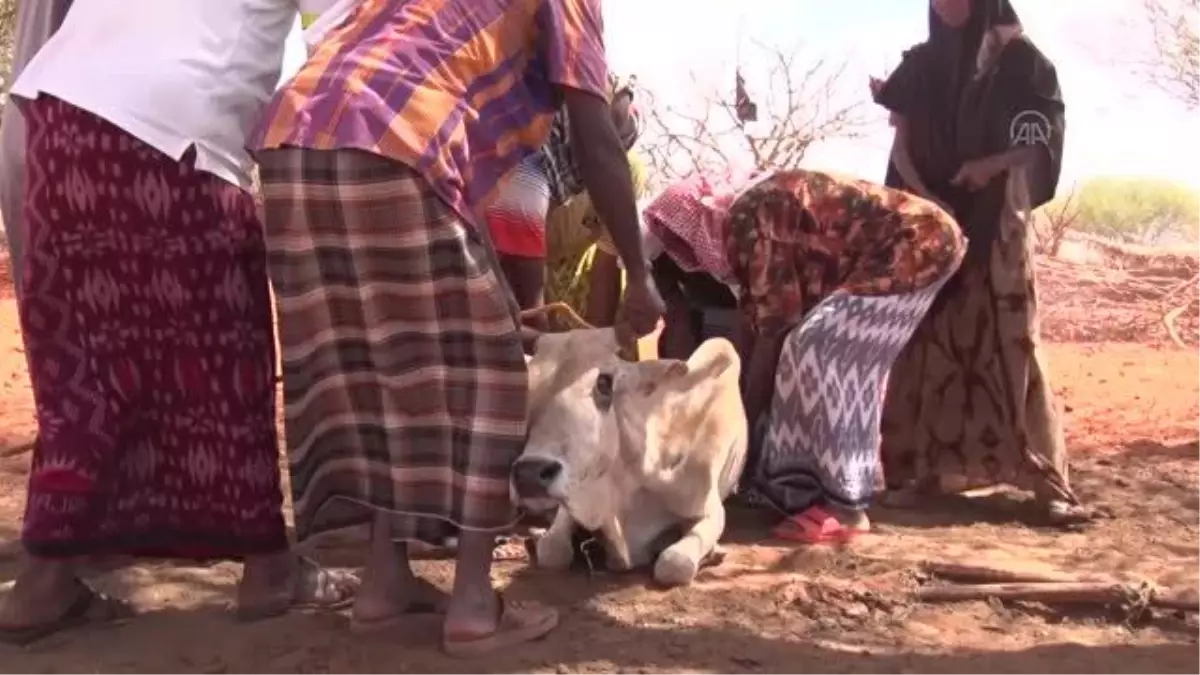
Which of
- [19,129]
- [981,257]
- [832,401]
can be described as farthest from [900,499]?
[19,129]

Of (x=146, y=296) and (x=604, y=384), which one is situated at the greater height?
(x=146, y=296)

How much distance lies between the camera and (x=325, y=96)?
2832mm

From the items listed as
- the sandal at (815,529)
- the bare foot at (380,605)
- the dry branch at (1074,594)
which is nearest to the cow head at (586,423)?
the bare foot at (380,605)

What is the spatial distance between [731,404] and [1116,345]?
7.52 meters

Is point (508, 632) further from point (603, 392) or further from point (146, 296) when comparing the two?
point (146, 296)

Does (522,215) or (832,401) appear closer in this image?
(522,215)

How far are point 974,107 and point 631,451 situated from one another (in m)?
2.09

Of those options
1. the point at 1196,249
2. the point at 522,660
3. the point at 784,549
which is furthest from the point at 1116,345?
the point at 522,660

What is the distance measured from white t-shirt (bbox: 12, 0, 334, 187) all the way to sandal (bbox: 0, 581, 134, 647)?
107cm

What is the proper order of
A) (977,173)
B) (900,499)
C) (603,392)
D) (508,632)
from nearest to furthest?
1. (508,632)
2. (603,392)
3. (977,173)
4. (900,499)

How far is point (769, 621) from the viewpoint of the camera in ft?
11.5

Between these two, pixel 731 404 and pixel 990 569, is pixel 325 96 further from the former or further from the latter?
pixel 990 569

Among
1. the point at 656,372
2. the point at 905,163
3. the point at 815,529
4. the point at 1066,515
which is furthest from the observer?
the point at 905,163

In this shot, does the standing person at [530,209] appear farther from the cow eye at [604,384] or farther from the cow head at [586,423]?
the cow eye at [604,384]
